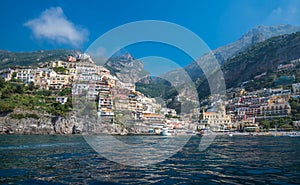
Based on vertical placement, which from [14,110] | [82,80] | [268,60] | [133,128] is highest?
[268,60]

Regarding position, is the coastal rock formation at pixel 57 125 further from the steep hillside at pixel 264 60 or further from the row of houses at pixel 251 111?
the steep hillside at pixel 264 60

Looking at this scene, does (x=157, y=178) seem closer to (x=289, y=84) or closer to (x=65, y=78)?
(x=65, y=78)

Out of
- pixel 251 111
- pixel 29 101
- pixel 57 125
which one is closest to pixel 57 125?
pixel 57 125

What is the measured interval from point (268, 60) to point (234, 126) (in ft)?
164

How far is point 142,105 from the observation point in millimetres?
68875

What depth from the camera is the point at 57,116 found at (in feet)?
145

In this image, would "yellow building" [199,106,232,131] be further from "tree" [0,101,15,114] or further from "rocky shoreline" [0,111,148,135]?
"tree" [0,101,15,114]

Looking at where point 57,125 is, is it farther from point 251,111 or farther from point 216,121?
point 251,111

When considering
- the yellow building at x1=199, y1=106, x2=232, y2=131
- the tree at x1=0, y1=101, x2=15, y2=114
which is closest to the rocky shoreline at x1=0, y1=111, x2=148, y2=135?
the tree at x1=0, y1=101, x2=15, y2=114

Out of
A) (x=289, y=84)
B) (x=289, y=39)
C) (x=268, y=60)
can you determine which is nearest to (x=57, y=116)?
(x=289, y=84)

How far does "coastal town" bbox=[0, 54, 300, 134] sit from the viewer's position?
2201 inches

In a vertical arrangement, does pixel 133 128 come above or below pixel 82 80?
below

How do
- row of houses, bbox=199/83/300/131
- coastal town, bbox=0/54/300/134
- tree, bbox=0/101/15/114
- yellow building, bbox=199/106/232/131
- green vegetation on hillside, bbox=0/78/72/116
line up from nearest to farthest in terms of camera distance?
tree, bbox=0/101/15/114 → green vegetation on hillside, bbox=0/78/72/116 → coastal town, bbox=0/54/300/134 → row of houses, bbox=199/83/300/131 → yellow building, bbox=199/106/232/131

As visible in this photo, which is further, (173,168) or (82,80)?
(82,80)
